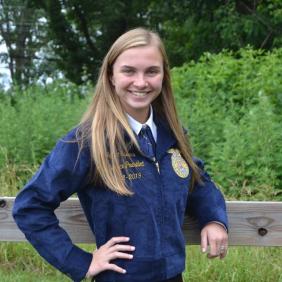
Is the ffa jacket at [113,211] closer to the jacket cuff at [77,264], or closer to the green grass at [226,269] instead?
the jacket cuff at [77,264]

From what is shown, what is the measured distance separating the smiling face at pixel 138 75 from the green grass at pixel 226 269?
5.93ft

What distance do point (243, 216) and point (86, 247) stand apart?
1.78 metres

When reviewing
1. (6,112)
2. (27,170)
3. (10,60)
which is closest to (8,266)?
(27,170)

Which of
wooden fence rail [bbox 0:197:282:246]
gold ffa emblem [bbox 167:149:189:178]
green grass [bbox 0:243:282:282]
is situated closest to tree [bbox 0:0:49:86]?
green grass [bbox 0:243:282:282]

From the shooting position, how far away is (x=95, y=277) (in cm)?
241

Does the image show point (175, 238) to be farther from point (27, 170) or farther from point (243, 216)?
point (27, 170)

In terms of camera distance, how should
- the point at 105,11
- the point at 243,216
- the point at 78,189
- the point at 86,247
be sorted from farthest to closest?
the point at 105,11
the point at 86,247
the point at 243,216
the point at 78,189

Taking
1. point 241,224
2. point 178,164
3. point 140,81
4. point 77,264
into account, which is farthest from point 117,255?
point 241,224

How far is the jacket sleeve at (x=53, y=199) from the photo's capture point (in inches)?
90.3

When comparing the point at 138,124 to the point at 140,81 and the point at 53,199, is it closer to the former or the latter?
the point at 140,81

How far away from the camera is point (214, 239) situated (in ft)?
8.51

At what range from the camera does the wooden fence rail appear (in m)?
2.86

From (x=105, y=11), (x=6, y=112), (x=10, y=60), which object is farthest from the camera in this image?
(x=10, y=60)

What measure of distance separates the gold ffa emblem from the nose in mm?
269
